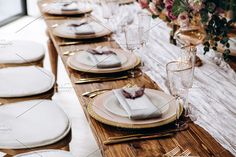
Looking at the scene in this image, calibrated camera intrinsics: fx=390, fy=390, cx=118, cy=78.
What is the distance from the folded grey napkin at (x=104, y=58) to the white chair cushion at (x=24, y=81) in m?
0.35

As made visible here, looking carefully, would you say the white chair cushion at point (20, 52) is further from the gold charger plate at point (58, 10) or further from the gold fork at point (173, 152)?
the gold fork at point (173, 152)

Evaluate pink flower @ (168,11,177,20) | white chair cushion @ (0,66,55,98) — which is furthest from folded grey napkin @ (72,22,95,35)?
pink flower @ (168,11,177,20)

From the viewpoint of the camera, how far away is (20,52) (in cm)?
224

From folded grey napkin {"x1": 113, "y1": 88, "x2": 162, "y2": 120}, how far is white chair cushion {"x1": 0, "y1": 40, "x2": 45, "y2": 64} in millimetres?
1088

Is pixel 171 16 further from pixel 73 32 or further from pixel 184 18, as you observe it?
pixel 73 32

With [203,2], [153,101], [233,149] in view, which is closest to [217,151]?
[233,149]

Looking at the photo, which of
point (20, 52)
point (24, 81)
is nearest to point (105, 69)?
point (24, 81)

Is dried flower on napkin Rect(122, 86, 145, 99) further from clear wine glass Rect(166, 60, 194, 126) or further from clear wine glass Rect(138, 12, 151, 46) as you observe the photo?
clear wine glass Rect(138, 12, 151, 46)

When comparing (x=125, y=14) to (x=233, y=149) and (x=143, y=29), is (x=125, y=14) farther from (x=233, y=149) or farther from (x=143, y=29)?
(x=233, y=149)

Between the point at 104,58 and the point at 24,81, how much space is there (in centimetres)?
49

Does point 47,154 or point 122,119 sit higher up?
point 122,119

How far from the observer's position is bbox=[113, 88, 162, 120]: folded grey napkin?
108 centimetres

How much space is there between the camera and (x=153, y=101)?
1.20 m

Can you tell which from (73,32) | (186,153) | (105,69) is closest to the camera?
(186,153)
